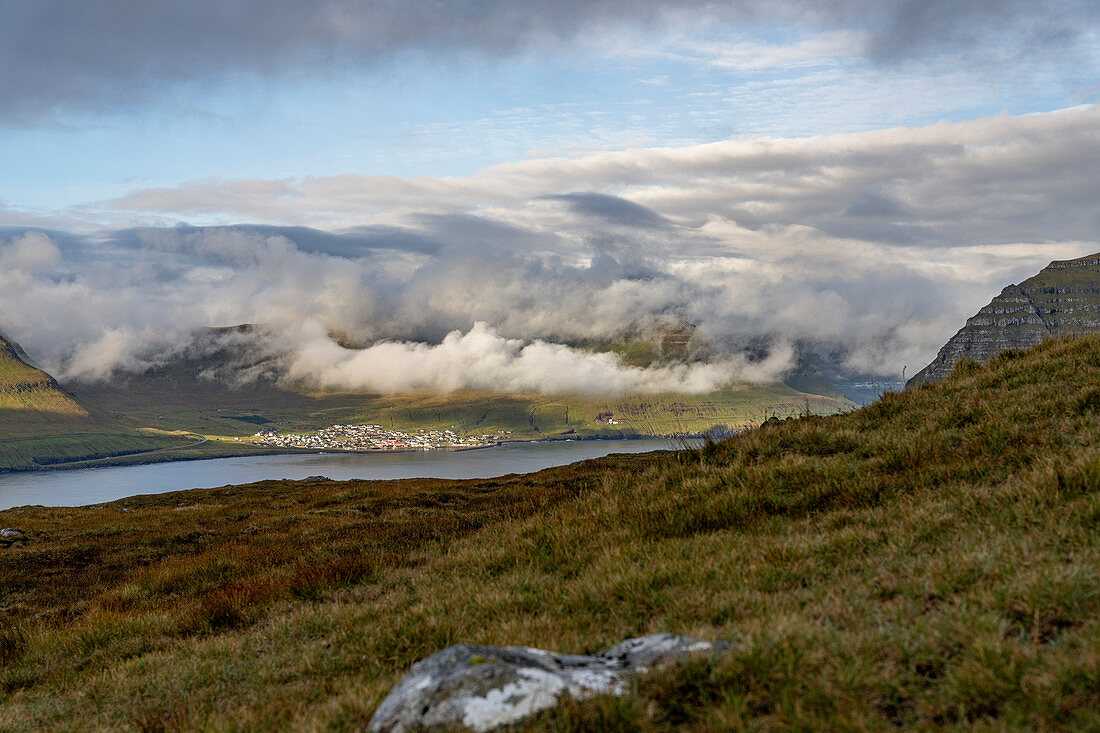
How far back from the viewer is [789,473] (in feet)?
34.1

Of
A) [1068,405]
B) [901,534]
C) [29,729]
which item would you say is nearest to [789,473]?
[901,534]

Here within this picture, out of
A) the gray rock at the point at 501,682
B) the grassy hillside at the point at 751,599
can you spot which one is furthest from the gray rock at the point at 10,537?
the gray rock at the point at 501,682

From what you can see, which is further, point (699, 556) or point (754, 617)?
point (699, 556)

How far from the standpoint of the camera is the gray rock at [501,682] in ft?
13.7

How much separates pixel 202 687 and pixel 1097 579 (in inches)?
333

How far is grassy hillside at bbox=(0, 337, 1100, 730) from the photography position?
4195mm

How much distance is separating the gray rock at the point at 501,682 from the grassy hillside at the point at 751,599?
0.68ft

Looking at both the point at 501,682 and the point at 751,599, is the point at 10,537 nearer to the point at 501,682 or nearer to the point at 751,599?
the point at 501,682

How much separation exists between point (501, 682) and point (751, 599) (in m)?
2.73

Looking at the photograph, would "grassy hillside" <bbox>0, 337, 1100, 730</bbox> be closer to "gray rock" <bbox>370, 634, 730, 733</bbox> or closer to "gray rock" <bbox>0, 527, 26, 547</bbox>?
"gray rock" <bbox>370, 634, 730, 733</bbox>

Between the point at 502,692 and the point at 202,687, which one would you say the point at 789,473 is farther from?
the point at 202,687

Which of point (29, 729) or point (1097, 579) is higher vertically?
point (1097, 579)

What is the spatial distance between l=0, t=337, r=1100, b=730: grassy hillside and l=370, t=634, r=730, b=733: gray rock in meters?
0.21

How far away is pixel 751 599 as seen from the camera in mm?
5996
